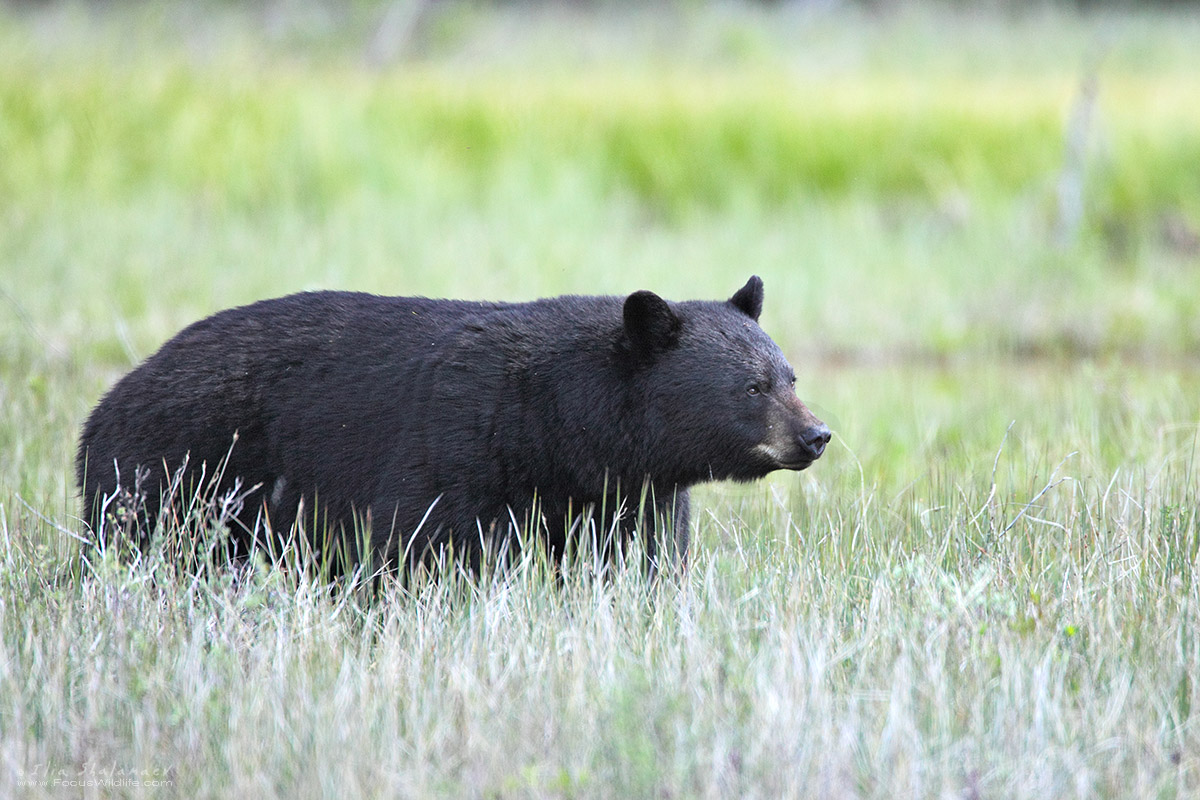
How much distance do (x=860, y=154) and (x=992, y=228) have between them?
2.10 m

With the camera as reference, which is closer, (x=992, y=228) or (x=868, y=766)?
(x=868, y=766)

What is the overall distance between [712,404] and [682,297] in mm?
5183

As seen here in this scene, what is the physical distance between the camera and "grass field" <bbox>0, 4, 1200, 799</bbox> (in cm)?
296

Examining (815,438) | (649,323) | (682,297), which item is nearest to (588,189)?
(682,297)

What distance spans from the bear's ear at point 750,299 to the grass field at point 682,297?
2.09 ft

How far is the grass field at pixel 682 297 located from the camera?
2.96 m

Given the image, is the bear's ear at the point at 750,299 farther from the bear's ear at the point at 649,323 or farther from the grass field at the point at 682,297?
the grass field at the point at 682,297

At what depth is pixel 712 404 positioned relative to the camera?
4172 mm

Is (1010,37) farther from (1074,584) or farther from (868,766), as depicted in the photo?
(868,766)

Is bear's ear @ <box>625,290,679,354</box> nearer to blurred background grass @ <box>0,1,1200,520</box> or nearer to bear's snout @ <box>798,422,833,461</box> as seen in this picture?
bear's snout @ <box>798,422,833,461</box>

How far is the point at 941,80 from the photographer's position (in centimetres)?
1550

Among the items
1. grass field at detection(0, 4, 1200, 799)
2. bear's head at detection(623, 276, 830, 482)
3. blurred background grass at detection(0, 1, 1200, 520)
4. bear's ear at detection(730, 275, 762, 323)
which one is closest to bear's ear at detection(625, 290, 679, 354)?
bear's head at detection(623, 276, 830, 482)

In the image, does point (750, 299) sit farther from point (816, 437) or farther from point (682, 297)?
point (682, 297)

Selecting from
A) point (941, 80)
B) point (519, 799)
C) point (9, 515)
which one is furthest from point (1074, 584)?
point (941, 80)
